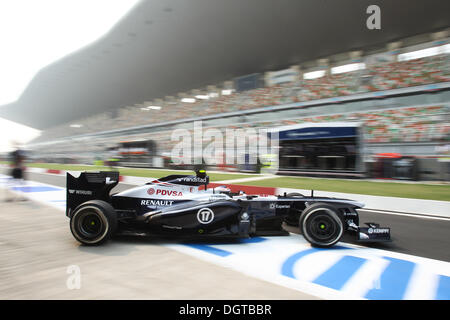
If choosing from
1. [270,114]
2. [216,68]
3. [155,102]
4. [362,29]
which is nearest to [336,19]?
[362,29]

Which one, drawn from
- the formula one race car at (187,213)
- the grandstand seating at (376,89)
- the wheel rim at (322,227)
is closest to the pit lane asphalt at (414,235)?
the formula one race car at (187,213)

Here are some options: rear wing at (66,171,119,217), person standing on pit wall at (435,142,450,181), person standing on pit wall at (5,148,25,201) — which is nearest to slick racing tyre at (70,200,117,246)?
rear wing at (66,171,119,217)

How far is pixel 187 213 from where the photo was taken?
409 cm

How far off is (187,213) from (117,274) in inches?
50.6

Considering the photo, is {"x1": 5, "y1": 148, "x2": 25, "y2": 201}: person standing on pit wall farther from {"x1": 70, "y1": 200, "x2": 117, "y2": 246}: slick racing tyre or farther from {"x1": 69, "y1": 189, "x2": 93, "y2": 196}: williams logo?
{"x1": 70, "y1": 200, "x2": 117, "y2": 246}: slick racing tyre

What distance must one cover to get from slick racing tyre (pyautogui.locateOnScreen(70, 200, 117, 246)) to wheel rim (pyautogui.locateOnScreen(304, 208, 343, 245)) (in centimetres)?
268

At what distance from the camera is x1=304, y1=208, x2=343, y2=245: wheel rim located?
13.3 ft

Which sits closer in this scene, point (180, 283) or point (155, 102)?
point (180, 283)

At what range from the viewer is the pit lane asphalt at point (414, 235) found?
4.02 m

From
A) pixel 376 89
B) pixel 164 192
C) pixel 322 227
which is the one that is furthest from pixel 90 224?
pixel 376 89

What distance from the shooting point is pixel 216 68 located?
31047 millimetres

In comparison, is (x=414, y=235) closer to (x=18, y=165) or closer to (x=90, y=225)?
(x=90, y=225)
